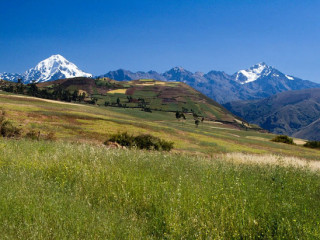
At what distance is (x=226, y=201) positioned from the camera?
276 inches

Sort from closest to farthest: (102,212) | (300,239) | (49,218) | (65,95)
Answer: (300,239)
(49,218)
(102,212)
(65,95)

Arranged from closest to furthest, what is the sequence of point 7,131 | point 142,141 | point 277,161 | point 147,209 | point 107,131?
point 147,209
point 277,161
point 7,131
point 142,141
point 107,131

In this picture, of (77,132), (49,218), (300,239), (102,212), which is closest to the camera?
(300,239)

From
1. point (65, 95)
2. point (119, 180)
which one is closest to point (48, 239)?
point (119, 180)

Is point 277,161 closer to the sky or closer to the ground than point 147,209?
closer to the sky

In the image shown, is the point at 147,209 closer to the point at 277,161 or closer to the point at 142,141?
the point at 277,161

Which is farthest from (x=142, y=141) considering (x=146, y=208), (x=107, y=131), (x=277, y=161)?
(x=146, y=208)

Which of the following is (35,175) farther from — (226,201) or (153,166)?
(226,201)

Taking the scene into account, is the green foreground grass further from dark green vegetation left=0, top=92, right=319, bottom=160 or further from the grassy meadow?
dark green vegetation left=0, top=92, right=319, bottom=160

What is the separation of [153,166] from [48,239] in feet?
18.8

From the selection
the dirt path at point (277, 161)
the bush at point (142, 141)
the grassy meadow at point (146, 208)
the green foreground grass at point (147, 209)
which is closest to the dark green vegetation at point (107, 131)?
the bush at point (142, 141)

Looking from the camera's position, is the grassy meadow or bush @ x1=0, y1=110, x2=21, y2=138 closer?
the grassy meadow

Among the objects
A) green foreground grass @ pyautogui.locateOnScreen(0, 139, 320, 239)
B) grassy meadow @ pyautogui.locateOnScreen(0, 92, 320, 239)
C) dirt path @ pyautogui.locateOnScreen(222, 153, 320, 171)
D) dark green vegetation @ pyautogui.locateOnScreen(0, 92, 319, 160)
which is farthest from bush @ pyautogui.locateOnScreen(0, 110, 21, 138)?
green foreground grass @ pyautogui.locateOnScreen(0, 139, 320, 239)

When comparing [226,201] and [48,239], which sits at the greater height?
[226,201]
